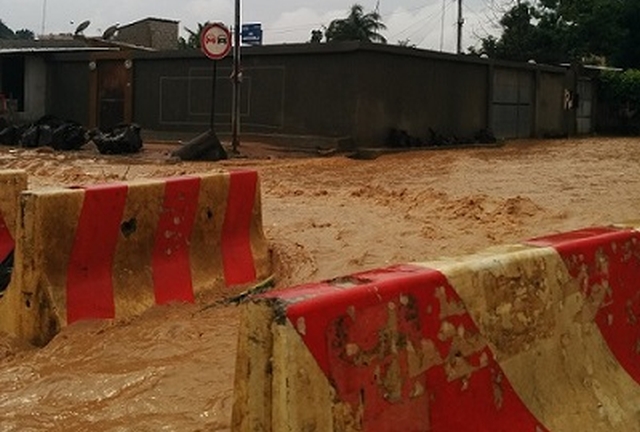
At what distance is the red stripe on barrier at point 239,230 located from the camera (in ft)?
18.5

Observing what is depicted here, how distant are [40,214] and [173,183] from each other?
982mm

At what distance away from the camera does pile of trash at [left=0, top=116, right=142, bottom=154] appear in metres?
16.1

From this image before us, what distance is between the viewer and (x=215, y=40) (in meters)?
15.2

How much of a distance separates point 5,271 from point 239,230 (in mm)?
1515

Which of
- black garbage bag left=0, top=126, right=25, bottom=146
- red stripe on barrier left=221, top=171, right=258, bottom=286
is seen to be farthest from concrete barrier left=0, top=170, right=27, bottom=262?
black garbage bag left=0, top=126, right=25, bottom=146

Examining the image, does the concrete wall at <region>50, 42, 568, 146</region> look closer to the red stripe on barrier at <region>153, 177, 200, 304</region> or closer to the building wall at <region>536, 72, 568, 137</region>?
the building wall at <region>536, 72, 568, 137</region>

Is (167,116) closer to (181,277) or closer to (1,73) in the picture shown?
(1,73)

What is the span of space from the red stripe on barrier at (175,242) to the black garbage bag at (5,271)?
87 cm

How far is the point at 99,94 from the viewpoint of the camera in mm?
22469

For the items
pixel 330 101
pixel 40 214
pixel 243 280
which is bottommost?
pixel 243 280

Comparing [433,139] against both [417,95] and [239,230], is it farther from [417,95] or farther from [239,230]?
[239,230]

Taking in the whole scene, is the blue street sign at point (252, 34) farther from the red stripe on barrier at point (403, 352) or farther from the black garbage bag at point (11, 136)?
the red stripe on barrier at point (403, 352)

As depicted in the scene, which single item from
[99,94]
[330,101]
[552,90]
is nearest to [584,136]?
[552,90]

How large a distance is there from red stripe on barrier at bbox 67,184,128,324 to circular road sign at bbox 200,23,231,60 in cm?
1062
